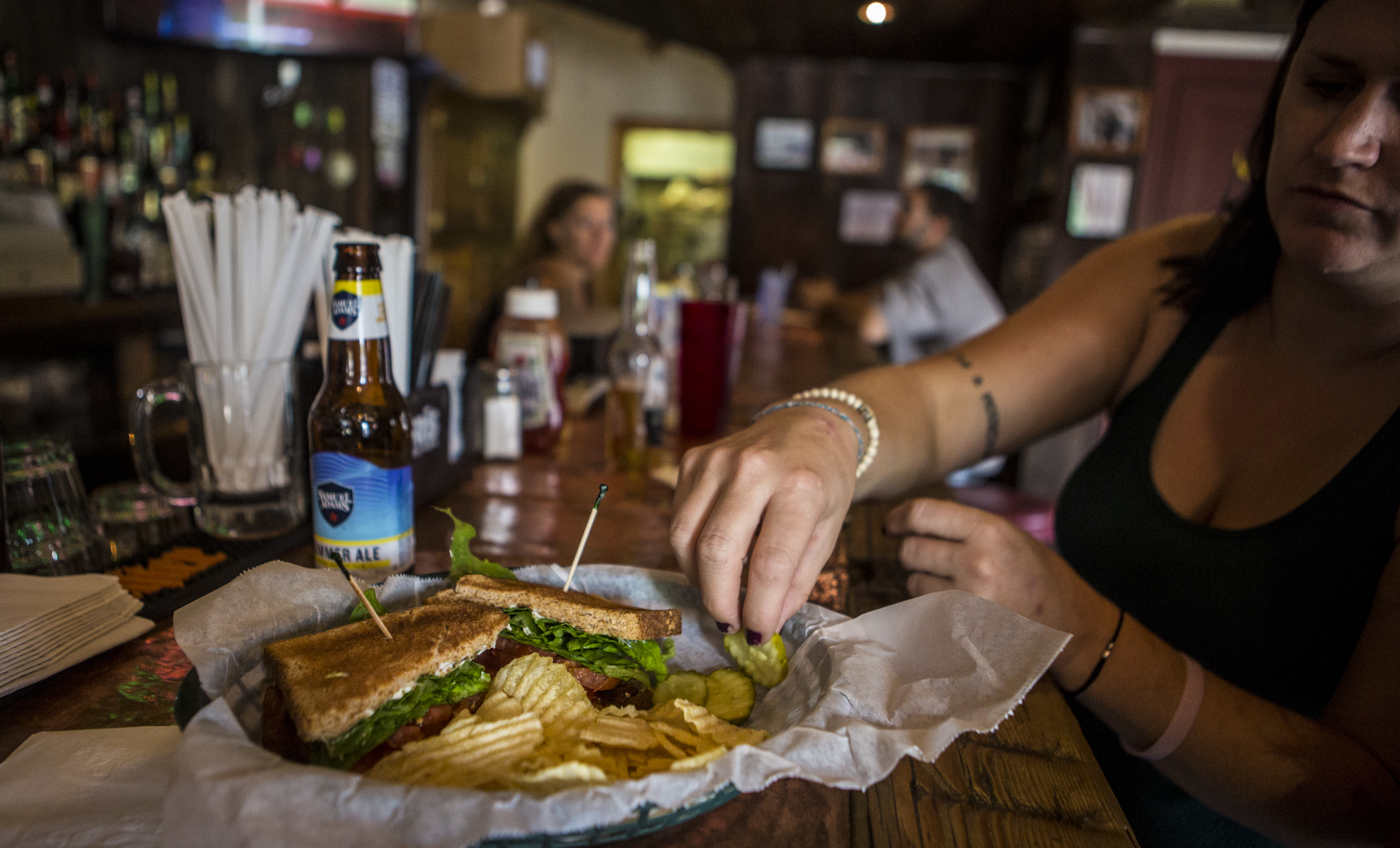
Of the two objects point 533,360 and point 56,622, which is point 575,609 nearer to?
point 56,622

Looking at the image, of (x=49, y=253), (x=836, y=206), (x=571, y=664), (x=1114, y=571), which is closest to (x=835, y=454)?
(x=571, y=664)

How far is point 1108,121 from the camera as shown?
16.9ft

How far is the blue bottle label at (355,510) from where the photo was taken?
2.78 ft

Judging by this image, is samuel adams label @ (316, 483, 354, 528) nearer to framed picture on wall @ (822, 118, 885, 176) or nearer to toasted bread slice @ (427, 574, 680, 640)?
toasted bread slice @ (427, 574, 680, 640)

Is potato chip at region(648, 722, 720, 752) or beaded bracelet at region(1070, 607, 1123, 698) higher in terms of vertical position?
potato chip at region(648, 722, 720, 752)

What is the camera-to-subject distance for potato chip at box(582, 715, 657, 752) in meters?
0.61

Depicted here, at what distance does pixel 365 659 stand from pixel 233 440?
1.80 ft

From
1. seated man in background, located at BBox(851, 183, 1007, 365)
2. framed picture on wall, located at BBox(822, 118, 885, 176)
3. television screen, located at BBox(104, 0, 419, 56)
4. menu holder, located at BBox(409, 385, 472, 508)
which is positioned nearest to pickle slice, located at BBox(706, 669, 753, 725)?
menu holder, located at BBox(409, 385, 472, 508)

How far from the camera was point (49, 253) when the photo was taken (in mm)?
2484

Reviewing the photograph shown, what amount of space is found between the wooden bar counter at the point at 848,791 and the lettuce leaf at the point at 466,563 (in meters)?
0.13

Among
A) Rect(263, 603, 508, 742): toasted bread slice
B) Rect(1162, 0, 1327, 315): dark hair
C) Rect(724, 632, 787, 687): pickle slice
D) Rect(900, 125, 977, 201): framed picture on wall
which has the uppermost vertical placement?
Rect(900, 125, 977, 201): framed picture on wall

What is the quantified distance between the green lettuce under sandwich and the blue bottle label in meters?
0.14

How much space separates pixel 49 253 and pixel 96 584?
2256 mm

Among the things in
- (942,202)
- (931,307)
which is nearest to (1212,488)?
(931,307)
